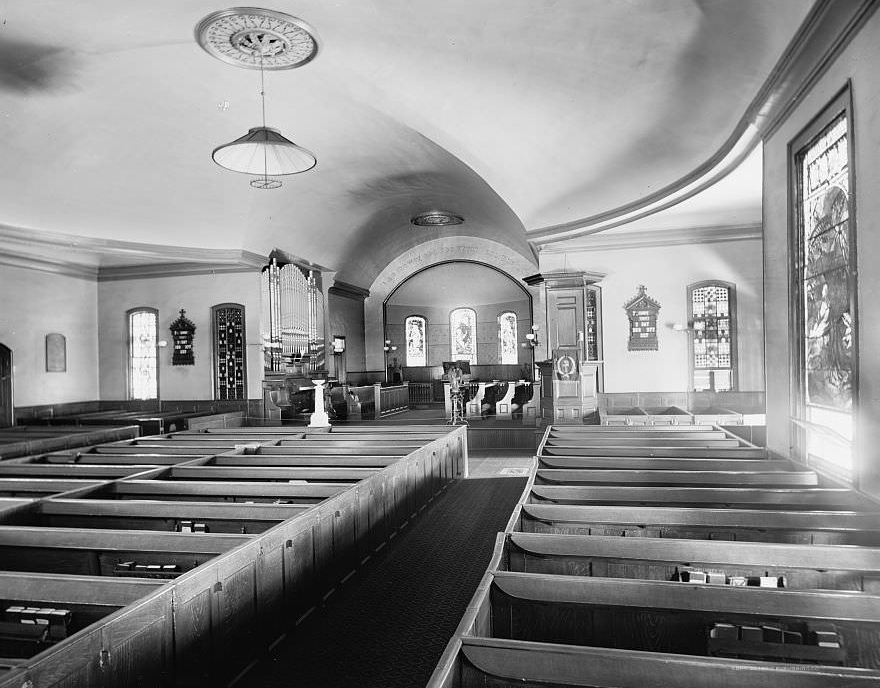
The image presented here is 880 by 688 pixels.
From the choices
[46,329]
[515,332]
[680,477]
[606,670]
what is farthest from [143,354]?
[606,670]

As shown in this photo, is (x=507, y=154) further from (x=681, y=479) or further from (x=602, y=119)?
(x=681, y=479)

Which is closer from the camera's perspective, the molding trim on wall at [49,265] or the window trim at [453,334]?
the molding trim on wall at [49,265]

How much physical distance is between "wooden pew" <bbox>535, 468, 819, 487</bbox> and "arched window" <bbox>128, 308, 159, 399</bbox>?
383 inches

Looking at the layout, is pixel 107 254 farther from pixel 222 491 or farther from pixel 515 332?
pixel 515 332

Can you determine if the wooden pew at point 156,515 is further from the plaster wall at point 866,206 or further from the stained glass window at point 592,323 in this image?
the stained glass window at point 592,323

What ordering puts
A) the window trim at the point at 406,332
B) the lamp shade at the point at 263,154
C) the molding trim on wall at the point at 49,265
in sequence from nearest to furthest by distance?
the lamp shade at the point at 263,154 → the molding trim on wall at the point at 49,265 → the window trim at the point at 406,332

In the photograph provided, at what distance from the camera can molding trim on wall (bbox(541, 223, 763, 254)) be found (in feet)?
30.3

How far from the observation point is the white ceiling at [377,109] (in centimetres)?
494

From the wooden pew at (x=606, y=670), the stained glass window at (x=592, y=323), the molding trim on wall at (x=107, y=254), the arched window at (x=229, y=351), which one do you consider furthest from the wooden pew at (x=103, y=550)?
the arched window at (x=229, y=351)

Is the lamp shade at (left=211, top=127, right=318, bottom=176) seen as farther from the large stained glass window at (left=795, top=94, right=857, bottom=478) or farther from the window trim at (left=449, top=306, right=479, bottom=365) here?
the window trim at (left=449, top=306, right=479, bottom=365)

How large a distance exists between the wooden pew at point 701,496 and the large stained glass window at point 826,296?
34cm

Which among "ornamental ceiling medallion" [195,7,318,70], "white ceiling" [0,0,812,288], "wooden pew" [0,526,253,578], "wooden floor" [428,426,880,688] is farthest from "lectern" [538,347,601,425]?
"wooden pew" [0,526,253,578]

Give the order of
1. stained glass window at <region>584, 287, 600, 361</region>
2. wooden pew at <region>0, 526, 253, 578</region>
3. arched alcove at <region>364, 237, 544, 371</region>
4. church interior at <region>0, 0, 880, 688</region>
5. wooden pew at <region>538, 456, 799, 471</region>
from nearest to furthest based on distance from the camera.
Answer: church interior at <region>0, 0, 880, 688</region>, wooden pew at <region>0, 526, 253, 578</region>, wooden pew at <region>538, 456, 799, 471</region>, stained glass window at <region>584, 287, 600, 361</region>, arched alcove at <region>364, 237, 544, 371</region>

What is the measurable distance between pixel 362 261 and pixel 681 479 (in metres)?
12.2
